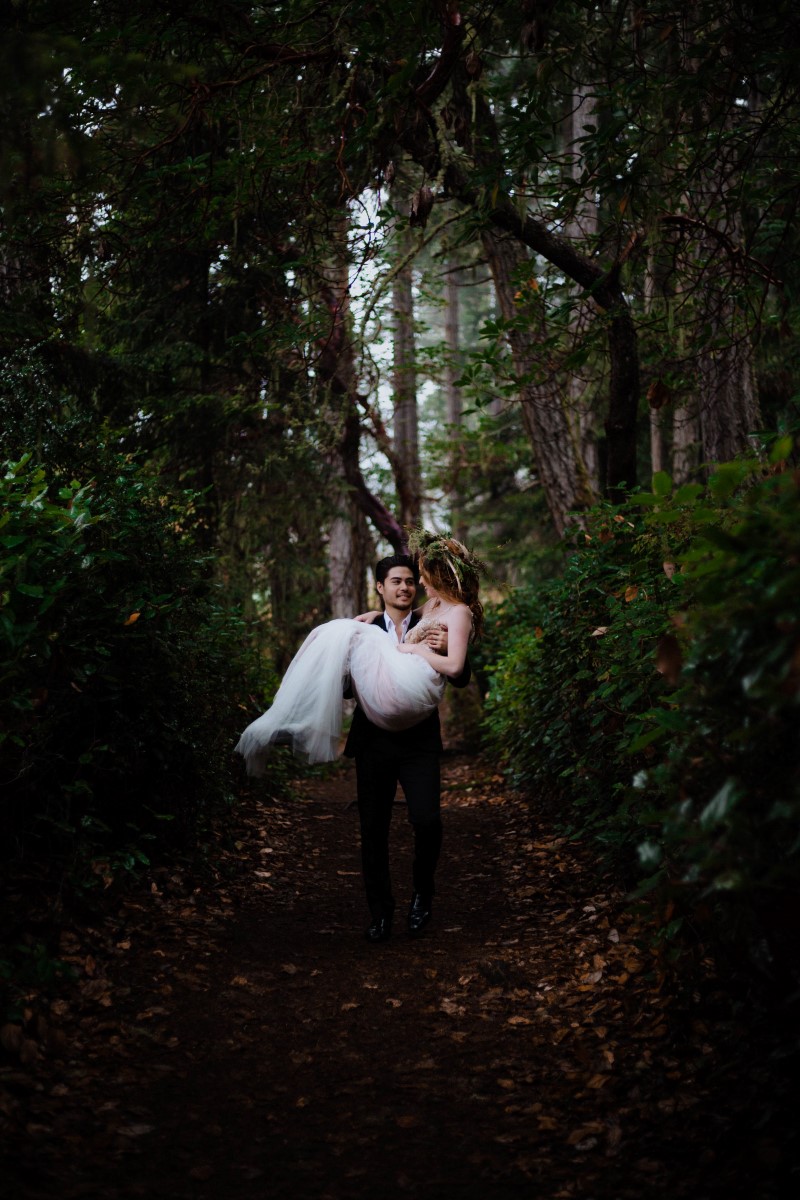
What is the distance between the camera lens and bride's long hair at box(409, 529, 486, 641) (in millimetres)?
5367

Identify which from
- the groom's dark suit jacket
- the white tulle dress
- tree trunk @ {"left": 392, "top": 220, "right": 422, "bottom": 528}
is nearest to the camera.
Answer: the white tulle dress

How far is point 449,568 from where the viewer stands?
5.37m

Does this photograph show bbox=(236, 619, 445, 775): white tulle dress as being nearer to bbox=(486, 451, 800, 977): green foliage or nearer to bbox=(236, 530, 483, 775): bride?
bbox=(236, 530, 483, 775): bride

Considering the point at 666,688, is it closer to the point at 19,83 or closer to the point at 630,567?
the point at 630,567

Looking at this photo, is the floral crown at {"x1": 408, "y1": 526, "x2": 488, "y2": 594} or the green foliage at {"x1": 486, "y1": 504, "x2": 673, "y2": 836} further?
the floral crown at {"x1": 408, "y1": 526, "x2": 488, "y2": 594}

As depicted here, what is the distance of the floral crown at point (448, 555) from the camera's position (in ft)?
17.6

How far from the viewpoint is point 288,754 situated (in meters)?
10.1

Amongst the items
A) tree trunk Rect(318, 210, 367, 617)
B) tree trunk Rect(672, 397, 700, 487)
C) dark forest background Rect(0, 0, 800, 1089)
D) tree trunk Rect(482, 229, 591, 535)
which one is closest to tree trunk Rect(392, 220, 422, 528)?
tree trunk Rect(318, 210, 367, 617)

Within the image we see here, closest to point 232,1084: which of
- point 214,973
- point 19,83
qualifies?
point 214,973

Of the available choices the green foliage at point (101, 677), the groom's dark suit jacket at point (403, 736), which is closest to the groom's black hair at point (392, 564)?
the groom's dark suit jacket at point (403, 736)

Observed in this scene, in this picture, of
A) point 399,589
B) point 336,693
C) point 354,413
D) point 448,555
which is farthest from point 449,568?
point 354,413

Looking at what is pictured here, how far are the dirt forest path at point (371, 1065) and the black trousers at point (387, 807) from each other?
14.4 inches

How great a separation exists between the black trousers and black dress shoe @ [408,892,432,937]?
0.16m

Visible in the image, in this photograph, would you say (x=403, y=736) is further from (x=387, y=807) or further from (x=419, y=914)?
(x=419, y=914)
